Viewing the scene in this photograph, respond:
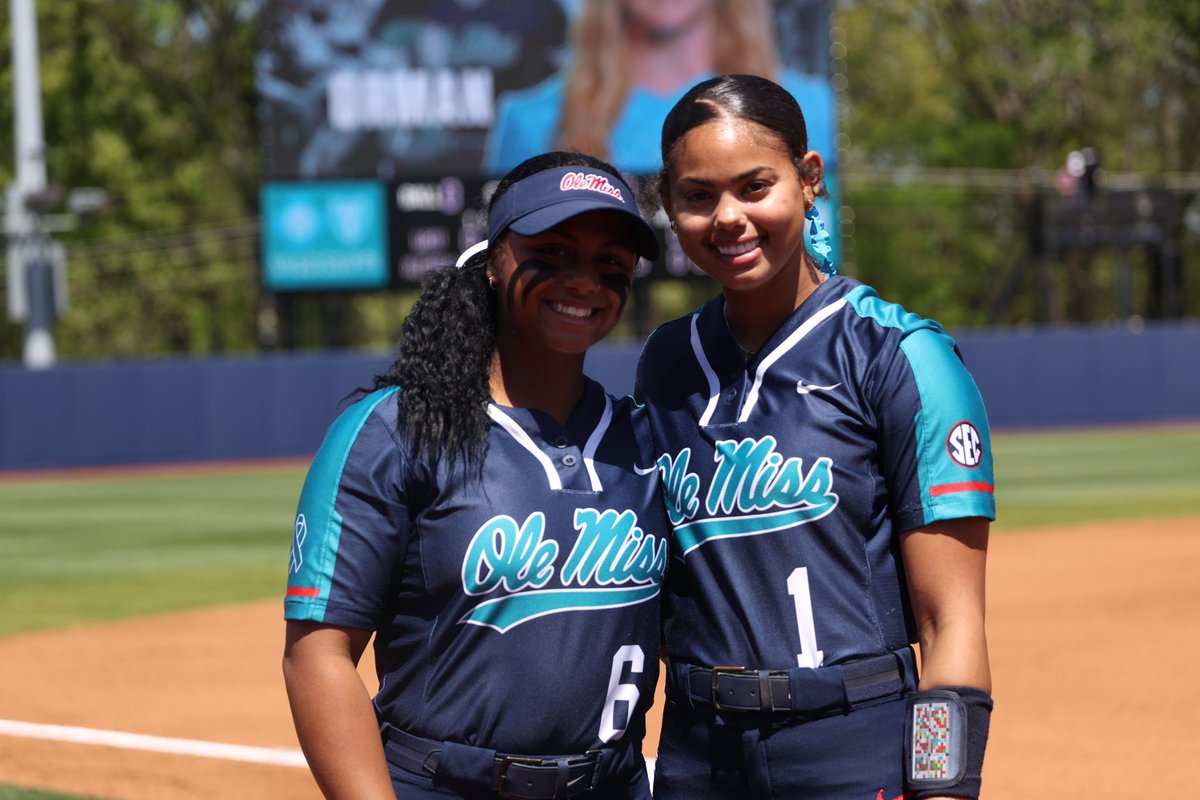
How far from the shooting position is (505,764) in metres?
2.38

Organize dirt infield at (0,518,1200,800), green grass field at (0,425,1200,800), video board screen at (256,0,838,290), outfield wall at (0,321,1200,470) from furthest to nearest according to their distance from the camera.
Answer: video board screen at (256,0,838,290), outfield wall at (0,321,1200,470), green grass field at (0,425,1200,800), dirt infield at (0,518,1200,800)

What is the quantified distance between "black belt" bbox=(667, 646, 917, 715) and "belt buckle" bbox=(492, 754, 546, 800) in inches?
11.8

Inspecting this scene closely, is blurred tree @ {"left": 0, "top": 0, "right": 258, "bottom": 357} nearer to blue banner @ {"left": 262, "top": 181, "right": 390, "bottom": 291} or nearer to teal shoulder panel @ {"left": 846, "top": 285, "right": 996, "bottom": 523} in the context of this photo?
blue banner @ {"left": 262, "top": 181, "right": 390, "bottom": 291}

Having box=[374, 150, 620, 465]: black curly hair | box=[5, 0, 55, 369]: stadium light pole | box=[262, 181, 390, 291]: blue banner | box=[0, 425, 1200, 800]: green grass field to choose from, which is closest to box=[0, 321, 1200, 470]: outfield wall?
box=[0, 425, 1200, 800]: green grass field

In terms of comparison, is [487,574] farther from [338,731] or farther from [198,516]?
[198,516]

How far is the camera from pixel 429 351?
8.02ft

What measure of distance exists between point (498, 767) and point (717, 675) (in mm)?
362

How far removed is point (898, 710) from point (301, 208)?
20.6 meters

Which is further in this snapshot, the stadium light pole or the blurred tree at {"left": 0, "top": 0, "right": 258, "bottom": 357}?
the blurred tree at {"left": 0, "top": 0, "right": 258, "bottom": 357}

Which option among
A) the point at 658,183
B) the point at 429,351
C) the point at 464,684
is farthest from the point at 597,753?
the point at 658,183

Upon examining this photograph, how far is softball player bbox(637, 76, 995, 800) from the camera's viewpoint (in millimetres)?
2334

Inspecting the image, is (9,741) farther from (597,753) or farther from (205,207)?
(205,207)

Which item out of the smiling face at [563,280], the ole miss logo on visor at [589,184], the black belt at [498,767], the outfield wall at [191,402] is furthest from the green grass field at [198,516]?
the ole miss logo on visor at [589,184]

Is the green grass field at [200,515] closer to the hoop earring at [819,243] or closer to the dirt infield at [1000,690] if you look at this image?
the dirt infield at [1000,690]
